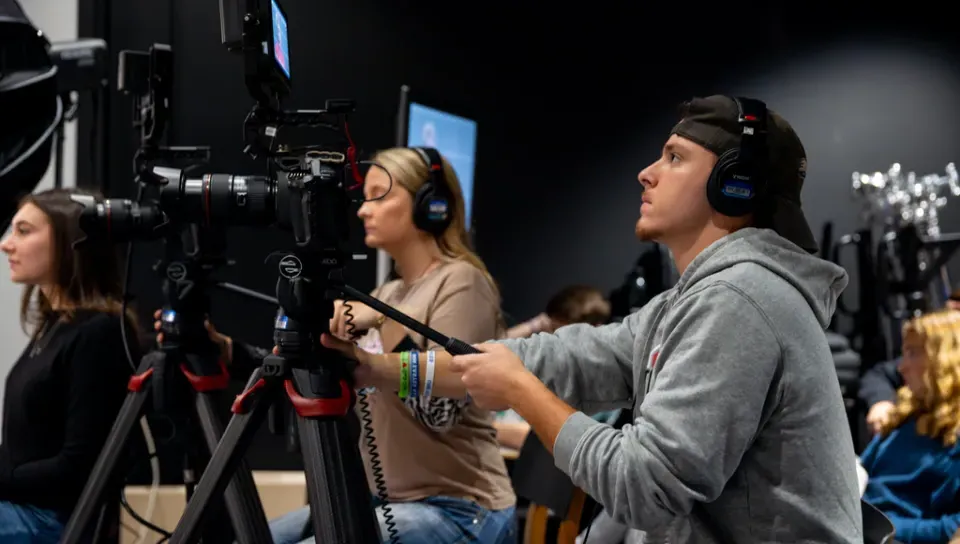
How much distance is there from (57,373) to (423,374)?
1.20 meters

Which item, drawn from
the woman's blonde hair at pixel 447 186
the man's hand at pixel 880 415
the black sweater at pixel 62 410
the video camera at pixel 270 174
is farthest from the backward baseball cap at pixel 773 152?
the man's hand at pixel 880 415

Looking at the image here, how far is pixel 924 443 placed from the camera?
104 inches

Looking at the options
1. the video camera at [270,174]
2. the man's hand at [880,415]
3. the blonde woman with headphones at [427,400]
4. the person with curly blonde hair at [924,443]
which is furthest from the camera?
the man's hand at [880,415]

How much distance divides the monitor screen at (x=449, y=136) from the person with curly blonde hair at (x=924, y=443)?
150cm

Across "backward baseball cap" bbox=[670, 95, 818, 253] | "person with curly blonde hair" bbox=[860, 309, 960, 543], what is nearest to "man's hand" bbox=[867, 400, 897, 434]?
"person with curly blonde hair" bbox=[860, 309, 960, 543]

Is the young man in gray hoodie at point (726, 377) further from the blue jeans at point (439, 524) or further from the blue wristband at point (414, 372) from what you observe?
the blue jeans at point (439, 524)

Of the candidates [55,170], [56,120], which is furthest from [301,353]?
[55,170]

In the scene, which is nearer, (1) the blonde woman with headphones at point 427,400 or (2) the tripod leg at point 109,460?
(2) the tripod leg at point 109,460

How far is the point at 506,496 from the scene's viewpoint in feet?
6.71

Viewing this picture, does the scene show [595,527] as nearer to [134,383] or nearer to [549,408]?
[549,408]

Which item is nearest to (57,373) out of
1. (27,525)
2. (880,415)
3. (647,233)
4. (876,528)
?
(27,525)

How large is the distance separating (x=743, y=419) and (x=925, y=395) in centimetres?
178

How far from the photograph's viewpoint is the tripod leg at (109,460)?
179 cm

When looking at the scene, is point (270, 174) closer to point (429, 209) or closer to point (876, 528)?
point (429, 209)
